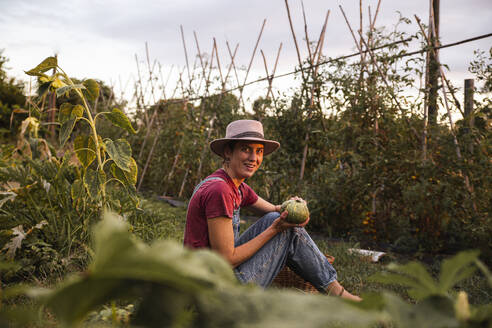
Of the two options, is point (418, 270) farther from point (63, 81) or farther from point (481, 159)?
point (481, 159)

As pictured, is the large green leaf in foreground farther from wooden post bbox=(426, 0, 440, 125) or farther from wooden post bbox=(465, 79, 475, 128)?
wooden post bbox=(426, 0, 440, 125)

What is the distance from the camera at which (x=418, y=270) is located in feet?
1.53

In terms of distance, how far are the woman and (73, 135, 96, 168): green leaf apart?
0.75m

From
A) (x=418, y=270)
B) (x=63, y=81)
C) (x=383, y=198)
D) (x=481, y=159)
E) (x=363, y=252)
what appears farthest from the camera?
(x=383, y=198)

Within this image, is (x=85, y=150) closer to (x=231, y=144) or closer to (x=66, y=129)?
(x=66, y=129)

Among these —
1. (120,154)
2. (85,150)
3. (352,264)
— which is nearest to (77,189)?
(85,150)

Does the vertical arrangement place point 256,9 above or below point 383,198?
above

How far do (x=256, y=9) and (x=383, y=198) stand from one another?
14.1 ft

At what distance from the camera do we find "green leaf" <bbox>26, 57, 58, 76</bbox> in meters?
2.26

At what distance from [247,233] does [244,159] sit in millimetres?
482

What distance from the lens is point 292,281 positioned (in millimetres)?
2584

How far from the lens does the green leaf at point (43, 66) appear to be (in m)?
2.26

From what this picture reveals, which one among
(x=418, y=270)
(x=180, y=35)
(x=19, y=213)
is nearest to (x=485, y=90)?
(x=418, y=270)

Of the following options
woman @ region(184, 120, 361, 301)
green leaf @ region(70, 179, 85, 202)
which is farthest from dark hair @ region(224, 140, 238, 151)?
green leaf @ region(70, 179, 85, 202)
